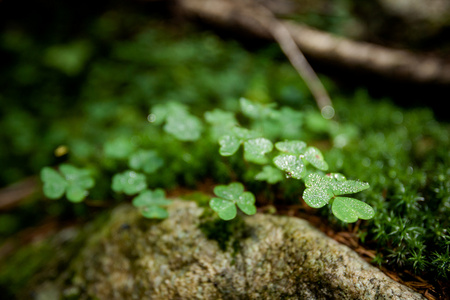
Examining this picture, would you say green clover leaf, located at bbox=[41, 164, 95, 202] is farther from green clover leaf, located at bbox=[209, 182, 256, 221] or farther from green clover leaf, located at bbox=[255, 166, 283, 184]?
green clover leaf, located at bbox=[255, 166, 283, 184]

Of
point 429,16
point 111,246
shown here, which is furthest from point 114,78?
point 429,16

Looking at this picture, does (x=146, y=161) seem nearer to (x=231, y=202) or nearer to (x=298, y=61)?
(x=231, y=202)

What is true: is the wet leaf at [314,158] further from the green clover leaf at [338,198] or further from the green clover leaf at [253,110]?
the green clover leaf at [253,110]

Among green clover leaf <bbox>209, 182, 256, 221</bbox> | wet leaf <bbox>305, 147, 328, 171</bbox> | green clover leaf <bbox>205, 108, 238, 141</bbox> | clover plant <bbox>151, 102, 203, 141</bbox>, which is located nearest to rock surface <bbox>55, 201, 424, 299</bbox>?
green clover leaf <bbox>209, 182, 256, 221</bbox>

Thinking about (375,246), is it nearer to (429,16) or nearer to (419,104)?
(419,104)

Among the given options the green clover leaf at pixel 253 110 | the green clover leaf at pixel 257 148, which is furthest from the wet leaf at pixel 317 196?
the green clover leaf at pixel 253 110

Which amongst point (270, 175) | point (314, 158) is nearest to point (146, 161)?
point (270, 175)
